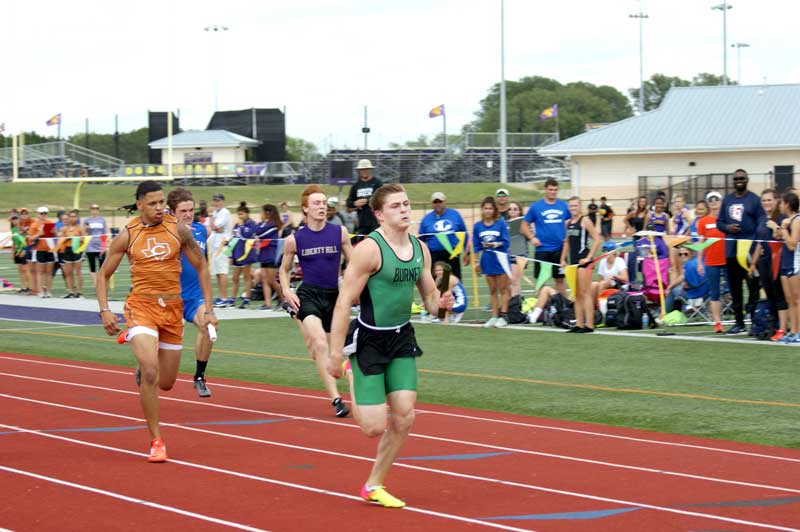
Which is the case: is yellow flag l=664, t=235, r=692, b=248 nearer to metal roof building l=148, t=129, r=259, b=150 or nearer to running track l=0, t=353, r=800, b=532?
running track l=0, t=353, r=800, b=532

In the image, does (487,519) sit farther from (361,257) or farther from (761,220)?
(761,220)

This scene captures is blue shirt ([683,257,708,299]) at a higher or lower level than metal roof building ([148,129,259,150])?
lower

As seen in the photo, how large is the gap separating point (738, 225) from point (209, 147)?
69915 millimetres

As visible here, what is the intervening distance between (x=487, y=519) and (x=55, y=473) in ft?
10.2

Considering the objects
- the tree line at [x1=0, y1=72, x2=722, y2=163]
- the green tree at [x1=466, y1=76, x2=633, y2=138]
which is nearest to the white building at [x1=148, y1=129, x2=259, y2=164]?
the tree line at [x1=0, y1=72, x2=722, y2=163]

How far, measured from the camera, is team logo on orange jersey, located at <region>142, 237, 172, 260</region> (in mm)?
8531

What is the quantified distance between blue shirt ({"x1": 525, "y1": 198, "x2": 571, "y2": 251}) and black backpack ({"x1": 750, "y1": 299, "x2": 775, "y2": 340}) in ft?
10.5

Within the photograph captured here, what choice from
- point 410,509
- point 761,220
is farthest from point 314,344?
point 761,220

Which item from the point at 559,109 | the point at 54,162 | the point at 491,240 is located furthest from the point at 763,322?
the point at 559,109

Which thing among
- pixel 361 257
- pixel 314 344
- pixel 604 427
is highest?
pixel 361 257

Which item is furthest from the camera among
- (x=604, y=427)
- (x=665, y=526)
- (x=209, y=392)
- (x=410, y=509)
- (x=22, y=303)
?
(x=22, y=303)

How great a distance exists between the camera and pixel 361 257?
21.5 ft

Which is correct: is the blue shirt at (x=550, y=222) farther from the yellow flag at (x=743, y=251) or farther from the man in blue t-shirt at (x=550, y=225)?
the yellow flag at (x=743, y=251)

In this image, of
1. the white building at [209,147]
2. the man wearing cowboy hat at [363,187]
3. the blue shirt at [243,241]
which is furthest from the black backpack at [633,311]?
the white building at [209,147]
